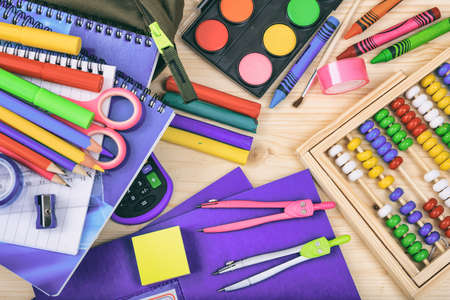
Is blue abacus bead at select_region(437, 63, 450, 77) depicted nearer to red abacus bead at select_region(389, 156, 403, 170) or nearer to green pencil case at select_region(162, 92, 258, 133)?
red abacus bead at select_region(389, 156, 403, 170)

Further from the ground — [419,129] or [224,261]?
[419,129]

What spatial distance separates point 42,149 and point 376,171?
0.55 m

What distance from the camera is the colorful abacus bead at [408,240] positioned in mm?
685

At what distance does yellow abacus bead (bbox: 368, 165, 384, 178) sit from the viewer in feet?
2.32

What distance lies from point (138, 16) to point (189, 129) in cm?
21

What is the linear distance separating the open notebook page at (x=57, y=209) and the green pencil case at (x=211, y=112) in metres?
0.14

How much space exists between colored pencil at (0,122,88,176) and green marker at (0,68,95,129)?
0.05m

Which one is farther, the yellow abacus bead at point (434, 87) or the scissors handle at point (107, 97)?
A: the yellow abacus bead at point (434, 87)

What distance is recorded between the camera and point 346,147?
74cm

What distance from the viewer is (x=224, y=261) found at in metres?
0.69

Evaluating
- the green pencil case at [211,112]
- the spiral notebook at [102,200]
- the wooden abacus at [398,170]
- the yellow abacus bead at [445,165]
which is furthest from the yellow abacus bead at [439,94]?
the spiral notebook at [102,200]

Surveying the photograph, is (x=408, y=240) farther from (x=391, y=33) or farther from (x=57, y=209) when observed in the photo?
(x=57, y=209)

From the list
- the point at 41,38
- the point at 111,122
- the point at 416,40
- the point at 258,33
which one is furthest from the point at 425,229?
the point at 41,38

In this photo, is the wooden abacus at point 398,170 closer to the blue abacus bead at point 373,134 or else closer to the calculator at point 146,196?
the blue abacus bead at point 373,134
